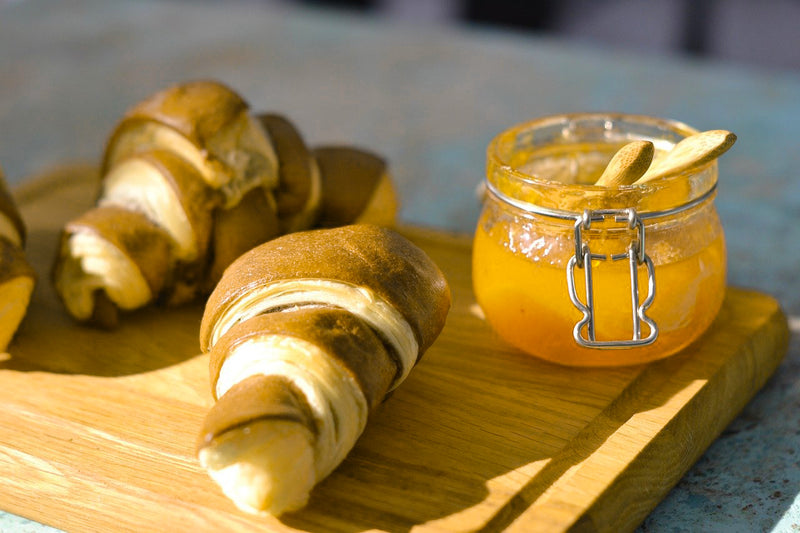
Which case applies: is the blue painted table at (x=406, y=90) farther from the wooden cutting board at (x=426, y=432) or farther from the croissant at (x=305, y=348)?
the croissant at (x=305, y=348)

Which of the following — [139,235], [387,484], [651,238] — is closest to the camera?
[387,484]

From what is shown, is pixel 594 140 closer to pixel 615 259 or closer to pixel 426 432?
pixel 615 259

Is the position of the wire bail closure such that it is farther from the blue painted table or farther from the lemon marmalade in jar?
the blue painted table

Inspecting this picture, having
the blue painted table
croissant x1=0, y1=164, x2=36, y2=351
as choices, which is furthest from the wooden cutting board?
the blue painted table

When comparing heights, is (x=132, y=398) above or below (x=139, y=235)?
below

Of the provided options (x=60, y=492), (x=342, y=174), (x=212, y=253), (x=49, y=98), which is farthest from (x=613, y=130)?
(x=49, y=98)

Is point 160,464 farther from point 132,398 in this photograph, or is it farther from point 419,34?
point 419,34
